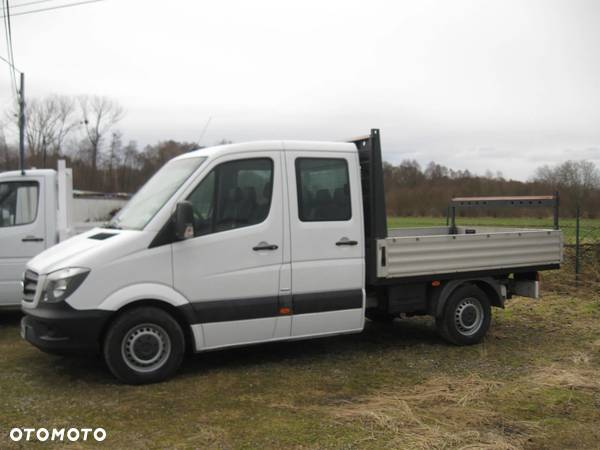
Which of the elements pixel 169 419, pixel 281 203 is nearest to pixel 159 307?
pixel 169 419

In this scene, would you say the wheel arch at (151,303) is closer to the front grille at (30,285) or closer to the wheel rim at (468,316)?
the front grille at (30,285)

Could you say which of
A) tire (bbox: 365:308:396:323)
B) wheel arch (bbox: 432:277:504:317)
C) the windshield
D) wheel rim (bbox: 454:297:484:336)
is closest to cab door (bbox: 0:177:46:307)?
the windshield

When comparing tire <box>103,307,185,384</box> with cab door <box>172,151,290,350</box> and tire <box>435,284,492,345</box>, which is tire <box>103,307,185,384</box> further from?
tire <box>435,284,492,345</box>

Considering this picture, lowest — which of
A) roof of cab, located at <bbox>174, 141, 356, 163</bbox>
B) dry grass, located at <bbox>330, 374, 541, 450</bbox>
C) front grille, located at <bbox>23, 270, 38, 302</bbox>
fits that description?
dry grass, located at <bbox>330, 374, 541, 450</bbox>

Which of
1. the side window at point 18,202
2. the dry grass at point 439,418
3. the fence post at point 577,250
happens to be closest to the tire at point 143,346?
the dry grass at point 439,418

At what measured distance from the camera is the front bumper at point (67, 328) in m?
5.61

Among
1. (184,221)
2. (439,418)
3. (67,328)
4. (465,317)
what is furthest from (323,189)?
(67,328)

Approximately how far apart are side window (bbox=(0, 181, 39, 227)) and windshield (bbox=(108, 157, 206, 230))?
2.71 m

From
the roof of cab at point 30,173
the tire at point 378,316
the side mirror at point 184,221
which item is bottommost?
the tire at point 378,316

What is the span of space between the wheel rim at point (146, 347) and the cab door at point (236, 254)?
351 mm

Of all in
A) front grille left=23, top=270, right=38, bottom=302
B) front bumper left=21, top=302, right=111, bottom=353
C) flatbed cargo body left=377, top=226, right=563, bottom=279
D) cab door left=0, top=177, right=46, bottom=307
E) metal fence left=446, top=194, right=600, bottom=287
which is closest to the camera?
front bumper left=21, top=302, right=111, bottom=353

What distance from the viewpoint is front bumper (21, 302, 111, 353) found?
561 centimetres

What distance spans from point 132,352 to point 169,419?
3.45 ft

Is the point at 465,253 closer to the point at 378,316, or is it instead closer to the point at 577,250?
the point at 378,316
